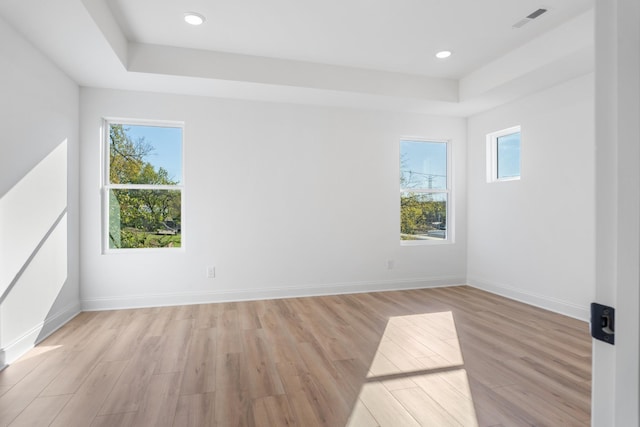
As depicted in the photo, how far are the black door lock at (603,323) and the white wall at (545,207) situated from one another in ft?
11.8

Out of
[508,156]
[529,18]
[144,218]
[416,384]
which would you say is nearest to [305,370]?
[416,384]

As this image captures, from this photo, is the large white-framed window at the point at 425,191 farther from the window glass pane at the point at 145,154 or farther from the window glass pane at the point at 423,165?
the window glass pane at the point at 145,154

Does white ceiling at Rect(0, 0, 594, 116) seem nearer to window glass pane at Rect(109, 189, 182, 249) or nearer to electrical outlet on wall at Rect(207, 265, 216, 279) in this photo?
window glass pane at Rect(109, 189, 182, 249)

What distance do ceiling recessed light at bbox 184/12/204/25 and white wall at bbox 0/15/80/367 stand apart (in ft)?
4.09

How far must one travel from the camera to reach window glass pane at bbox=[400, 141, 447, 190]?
500 centimetres

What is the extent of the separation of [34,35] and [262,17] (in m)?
1.77

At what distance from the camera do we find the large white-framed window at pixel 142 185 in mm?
3982

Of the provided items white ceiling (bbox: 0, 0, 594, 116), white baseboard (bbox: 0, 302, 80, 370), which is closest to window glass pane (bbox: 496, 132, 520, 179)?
white ceiling (bbox: 0, 0, 594, 116)

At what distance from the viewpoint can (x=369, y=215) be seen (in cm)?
475

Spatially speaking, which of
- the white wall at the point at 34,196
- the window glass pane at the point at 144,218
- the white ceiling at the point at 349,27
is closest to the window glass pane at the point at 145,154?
the window glass pane at the point at 144,218

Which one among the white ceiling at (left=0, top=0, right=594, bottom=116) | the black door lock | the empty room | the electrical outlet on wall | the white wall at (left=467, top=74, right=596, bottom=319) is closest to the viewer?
the black door lock

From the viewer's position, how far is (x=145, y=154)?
4.09 metres

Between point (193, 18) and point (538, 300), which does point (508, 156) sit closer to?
point (538, 300)

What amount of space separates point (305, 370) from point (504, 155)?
3856 mm
